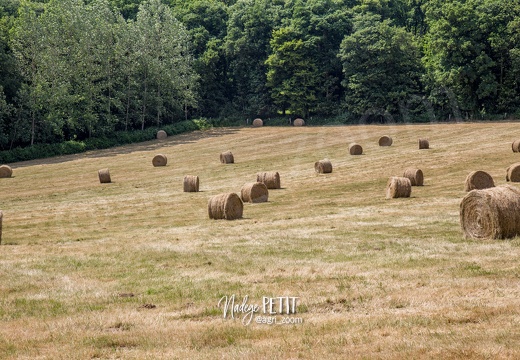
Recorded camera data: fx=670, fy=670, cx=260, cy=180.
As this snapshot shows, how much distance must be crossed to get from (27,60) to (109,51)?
34.4ft

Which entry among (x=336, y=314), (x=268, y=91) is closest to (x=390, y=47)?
(x=268, y=91)

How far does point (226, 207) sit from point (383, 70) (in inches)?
2574

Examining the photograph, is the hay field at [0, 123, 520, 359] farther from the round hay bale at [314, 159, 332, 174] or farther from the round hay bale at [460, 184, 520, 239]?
the round hay bale at [314, 159, 332, 174]

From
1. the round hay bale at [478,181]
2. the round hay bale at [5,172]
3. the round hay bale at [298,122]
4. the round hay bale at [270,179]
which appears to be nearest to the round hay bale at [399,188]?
the round hay bale at [478,181]

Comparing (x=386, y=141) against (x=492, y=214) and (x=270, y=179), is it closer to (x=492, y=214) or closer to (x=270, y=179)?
(x=270, y=179)

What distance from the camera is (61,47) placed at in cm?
7656

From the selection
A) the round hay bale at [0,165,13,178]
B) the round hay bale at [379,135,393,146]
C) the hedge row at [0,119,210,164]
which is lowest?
the round hay bale at [0,165,13,178]

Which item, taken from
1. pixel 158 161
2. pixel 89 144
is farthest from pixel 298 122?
pixel 158 161

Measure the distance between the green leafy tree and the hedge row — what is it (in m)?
22.6

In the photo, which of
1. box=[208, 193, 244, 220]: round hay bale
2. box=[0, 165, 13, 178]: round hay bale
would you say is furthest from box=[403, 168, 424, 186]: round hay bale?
box=[0, 165, 13, 178]: round hay bale

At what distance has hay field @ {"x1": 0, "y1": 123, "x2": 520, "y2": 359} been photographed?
1076 centimetres

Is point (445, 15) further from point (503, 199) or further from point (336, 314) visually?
point (336, 314)

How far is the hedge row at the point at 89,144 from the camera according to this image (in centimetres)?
6644

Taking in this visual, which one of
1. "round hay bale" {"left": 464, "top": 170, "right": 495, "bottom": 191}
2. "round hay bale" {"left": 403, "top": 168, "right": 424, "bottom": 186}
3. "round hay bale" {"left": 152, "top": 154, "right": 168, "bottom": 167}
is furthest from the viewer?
"round hay bale" {"left": 152, "top": 154, "right": 168, "bottom": 167}
